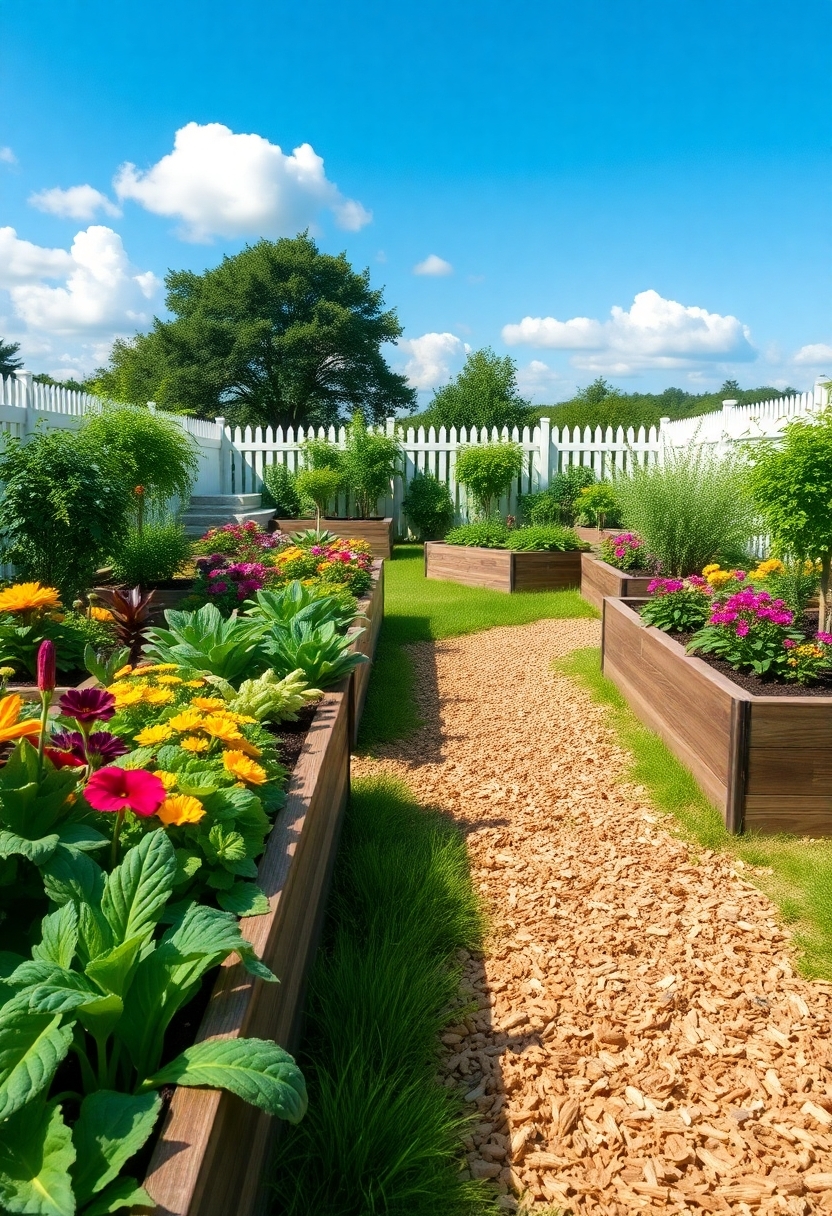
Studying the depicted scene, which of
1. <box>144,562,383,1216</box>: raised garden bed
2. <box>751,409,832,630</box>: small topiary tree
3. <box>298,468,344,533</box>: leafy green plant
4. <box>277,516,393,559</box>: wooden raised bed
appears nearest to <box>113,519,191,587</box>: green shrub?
<box>144,562,383,1216</box>: raised garden bed

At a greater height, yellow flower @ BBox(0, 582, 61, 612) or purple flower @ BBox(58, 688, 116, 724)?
yellow flower @ BBox(0, 582, 61, 612)

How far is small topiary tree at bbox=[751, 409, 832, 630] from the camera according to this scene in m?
4.79

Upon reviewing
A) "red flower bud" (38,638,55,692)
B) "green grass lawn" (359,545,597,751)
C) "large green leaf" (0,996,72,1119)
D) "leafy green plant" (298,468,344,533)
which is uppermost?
"leafy green plant" (298,468,344,533)

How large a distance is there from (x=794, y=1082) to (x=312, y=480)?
1122 cm

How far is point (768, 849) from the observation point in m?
3.35

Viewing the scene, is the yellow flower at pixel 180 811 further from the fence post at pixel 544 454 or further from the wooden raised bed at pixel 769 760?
the fence post at pixel 544 454

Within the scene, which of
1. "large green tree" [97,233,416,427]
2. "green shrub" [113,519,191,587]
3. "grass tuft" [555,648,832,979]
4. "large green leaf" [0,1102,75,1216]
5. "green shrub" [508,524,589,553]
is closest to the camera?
"large green leaf" [0,1102,75,1216]

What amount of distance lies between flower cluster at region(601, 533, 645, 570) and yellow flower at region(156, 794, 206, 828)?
6804mm

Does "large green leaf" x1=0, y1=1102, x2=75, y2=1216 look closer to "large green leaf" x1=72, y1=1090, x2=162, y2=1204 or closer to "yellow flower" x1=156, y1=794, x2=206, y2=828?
"large green leaf" x1=72, y1=1090, x2=162, y2=1204

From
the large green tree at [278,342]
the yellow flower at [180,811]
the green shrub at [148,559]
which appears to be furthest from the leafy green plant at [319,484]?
the large green tree at [278,342]

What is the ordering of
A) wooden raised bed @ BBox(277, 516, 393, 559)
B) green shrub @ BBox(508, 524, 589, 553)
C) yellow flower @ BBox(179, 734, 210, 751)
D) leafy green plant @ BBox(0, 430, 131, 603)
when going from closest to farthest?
yellow flower @ BBox(179, 734, 210, 751), leafy green plant @ BBox(0, 430, 131, 603), green shrub @ BBox(508, 524, 589, 553), wooden raised bed @ BBox(277, 516, 393, 559)

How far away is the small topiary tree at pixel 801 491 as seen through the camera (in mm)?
4785

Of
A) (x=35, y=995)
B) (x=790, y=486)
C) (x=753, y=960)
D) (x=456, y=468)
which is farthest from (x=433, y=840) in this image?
(x=456, y=468)

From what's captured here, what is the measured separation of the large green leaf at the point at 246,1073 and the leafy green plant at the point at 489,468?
40.4 feet
